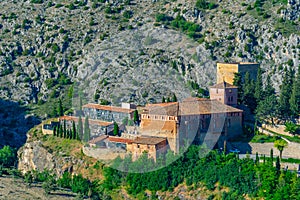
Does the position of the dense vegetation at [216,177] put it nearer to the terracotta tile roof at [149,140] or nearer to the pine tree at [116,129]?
the terracotta tile roof at [149,140]

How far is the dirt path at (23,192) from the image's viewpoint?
70.6 m

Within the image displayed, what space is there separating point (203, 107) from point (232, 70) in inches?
361

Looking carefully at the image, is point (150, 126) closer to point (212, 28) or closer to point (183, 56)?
point (183, 56)

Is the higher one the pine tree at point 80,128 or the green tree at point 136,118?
the green tree at point 136,118

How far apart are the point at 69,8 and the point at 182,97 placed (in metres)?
30.2

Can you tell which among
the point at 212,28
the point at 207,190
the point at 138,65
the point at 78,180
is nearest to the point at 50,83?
the point at 138,65

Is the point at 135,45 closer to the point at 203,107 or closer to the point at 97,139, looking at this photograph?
the point at 97,139

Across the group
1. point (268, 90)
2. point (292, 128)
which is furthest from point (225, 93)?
point (292, 128)

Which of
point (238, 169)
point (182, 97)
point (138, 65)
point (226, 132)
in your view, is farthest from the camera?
point (138, 65)

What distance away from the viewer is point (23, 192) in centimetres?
7188

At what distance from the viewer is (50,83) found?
93.9 meters

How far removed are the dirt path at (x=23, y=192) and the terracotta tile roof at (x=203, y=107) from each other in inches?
419

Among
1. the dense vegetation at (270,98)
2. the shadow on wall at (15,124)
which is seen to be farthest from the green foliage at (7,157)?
the dense vegetation at (270,98)

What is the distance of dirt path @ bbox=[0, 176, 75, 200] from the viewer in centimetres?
7062
